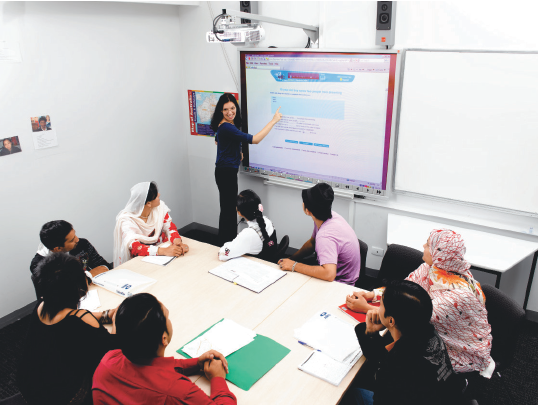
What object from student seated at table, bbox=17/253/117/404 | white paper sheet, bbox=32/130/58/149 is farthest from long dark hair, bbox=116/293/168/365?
white paper sheet, bbox=32/130/58/149

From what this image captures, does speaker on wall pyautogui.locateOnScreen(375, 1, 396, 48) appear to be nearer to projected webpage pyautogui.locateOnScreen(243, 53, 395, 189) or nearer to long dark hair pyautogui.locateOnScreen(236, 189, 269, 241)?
projected webpage pyautogui.locateOnScreen(243, 53, 395, 189)

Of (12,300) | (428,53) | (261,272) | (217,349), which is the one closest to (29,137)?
(12,300)

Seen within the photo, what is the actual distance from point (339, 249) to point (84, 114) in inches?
107

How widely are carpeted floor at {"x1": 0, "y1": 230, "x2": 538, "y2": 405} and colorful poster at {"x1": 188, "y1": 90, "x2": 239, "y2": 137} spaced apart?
2.55 meters

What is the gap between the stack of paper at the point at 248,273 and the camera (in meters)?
2.47

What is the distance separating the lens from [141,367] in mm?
1490

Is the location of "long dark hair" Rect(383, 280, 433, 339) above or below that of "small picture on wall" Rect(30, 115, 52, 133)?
below

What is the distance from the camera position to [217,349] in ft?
6.37

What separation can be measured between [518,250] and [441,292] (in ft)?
4.51

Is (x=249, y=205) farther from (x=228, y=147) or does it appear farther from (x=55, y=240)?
(x=228, y=147)

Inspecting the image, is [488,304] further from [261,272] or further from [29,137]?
[29,137]

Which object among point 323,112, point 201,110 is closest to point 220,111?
point 201,110

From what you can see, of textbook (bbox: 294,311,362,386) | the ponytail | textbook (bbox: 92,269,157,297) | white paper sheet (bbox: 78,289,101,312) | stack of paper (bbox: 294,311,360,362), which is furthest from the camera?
the ponytail

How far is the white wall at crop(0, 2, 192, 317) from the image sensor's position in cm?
335
